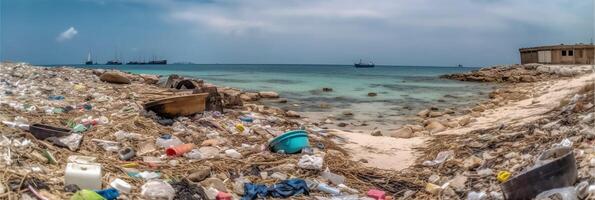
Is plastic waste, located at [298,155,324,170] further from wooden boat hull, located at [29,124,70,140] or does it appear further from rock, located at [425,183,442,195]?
wooden boat hull, located at [29,124,70,140]

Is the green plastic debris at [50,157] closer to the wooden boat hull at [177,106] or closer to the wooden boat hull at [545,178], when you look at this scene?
the wooden boat hull at [177,106]

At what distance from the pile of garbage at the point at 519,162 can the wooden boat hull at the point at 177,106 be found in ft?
12.2

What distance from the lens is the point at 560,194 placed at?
11.3 ft

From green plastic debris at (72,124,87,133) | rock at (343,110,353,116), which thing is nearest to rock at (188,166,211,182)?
green plastic debris at (72,124,87,133)

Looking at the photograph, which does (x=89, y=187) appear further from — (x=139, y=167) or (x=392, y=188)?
(x=392, y=188)

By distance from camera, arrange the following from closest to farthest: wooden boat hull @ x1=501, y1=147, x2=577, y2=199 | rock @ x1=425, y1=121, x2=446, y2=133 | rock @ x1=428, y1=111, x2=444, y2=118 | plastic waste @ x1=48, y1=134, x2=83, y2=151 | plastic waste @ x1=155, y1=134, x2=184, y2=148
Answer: wooden boat hull @ x1=501, y1=147, x2=577, y2=199, plastic waste @ x1=48, y1=134, x2=83, y2=151, plastic waste @ x1=155, y1=134, x2=184, y2=148, rock @ x1=425, y1=121, x2=446, y2=133, rock @ x1=428, y1=111, x2=444, y2=118

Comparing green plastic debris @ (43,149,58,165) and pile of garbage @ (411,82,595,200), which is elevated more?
green plastic debris @ (43,149,58,165)

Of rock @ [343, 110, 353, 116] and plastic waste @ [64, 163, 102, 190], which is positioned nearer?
plastic waste @ [64, 163, 102, 190]

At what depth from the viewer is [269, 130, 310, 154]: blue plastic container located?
587 cm

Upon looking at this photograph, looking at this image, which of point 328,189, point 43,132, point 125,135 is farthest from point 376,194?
point 43,132

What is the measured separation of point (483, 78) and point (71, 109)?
32.1 metres

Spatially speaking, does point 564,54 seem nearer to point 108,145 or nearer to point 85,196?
point 108,145

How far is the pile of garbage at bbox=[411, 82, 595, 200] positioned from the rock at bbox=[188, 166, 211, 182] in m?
2.10

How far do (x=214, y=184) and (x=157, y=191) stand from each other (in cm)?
64
